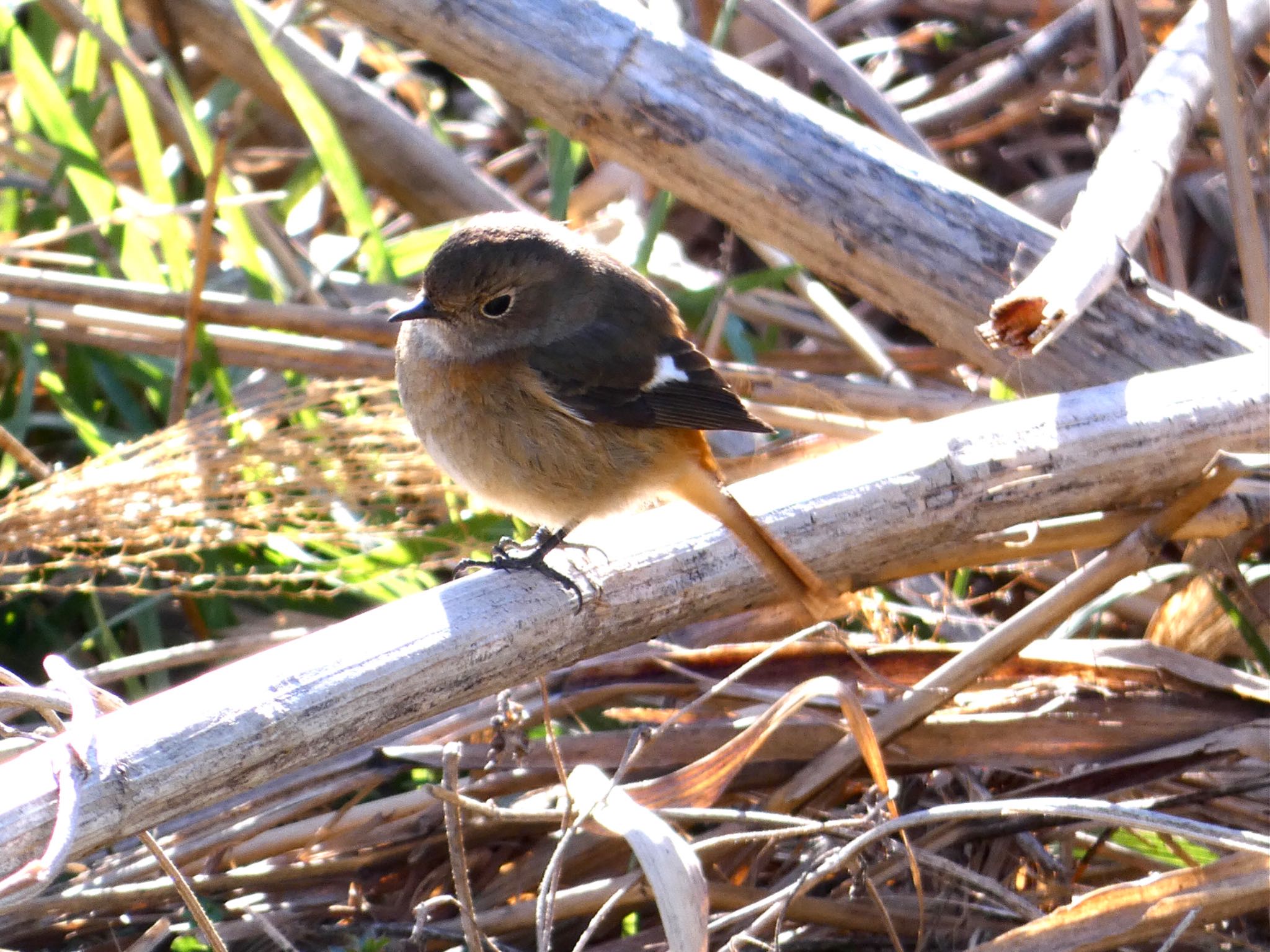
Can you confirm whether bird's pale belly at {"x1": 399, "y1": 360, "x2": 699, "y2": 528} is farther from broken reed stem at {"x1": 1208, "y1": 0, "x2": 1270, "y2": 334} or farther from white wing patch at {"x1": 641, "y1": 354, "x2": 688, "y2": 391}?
broken reed stem at {"x1": 1208, "y1": 0, "x2": 1270, "y2": 334}

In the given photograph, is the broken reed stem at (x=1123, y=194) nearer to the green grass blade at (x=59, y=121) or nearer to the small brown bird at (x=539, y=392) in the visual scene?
the small brown bird at (x=539, y=392)

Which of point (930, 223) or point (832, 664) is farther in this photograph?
point (930, 223)

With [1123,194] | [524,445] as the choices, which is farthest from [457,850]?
[1123,194]

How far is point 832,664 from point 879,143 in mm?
1276

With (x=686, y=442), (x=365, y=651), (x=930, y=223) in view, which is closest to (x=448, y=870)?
(x=365, y=651)

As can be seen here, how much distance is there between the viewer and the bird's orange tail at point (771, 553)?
2562 millimetres

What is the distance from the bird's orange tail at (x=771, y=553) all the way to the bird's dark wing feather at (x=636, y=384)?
0.38 metres

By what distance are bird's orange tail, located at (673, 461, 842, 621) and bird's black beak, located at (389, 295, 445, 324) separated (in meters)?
0.80

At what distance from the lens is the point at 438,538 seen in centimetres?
342

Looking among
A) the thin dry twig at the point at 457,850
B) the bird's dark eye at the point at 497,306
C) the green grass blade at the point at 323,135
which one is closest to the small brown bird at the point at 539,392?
the bird's dark eye at the point at 497,306

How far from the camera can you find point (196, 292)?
371cm

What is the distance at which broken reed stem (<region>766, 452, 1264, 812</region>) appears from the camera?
2691 millimetres

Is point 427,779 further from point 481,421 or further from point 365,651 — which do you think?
point 365,651

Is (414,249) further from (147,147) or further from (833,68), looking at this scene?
(833,68)
